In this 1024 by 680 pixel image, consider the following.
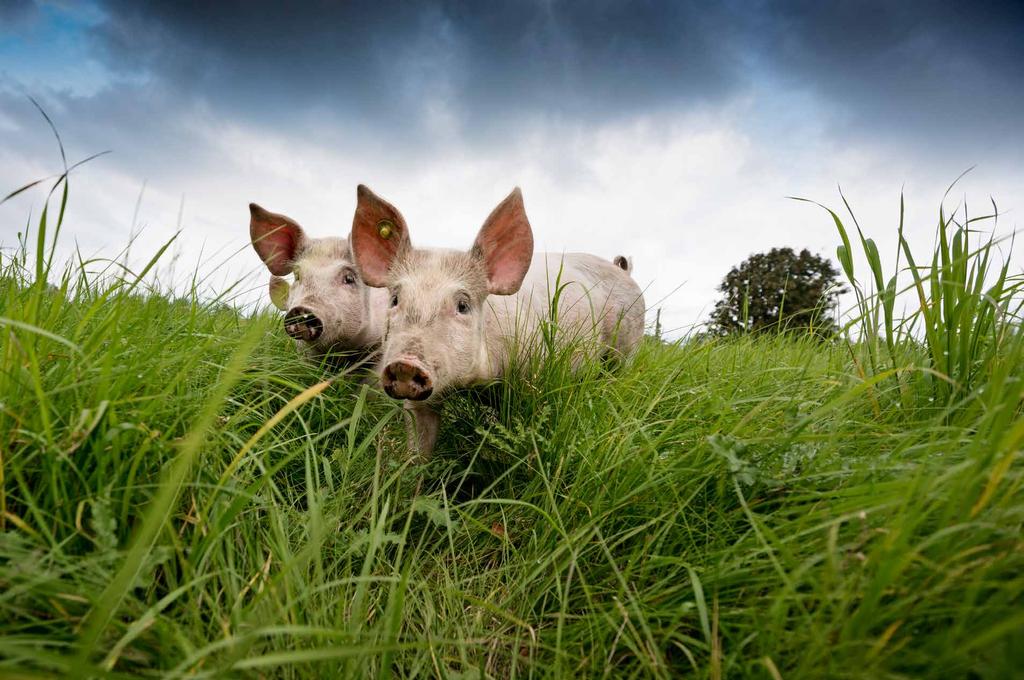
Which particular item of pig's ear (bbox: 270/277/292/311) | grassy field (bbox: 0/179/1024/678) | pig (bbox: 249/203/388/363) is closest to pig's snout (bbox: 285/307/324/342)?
pig (bbox: 249/203/388/363)

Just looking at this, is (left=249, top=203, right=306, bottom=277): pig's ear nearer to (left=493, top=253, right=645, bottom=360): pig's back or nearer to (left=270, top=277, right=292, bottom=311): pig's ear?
(left=270, top=277, right=292, bottom=311): pig's ear

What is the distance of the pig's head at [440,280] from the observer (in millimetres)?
2895

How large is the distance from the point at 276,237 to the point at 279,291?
1.80 ft

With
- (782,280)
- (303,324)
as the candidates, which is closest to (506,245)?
(303,324)

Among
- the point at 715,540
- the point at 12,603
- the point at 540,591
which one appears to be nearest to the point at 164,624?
the point at 12,603

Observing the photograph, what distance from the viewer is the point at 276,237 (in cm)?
461

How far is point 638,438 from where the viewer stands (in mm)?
2412

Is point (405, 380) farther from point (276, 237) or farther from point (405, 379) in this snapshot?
point (276, 237)

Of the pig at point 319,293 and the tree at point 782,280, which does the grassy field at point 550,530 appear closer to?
the pig at point 319,293

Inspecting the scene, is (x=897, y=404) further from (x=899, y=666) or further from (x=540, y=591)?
(x=540, y=591)

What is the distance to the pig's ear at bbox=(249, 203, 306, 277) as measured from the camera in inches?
173

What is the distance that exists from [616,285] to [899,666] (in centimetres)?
466

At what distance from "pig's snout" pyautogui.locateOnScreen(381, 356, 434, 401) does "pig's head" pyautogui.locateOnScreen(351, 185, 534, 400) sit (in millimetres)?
60

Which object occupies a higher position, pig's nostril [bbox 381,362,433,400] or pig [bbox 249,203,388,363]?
pig [bbox 249,203,388,363]
